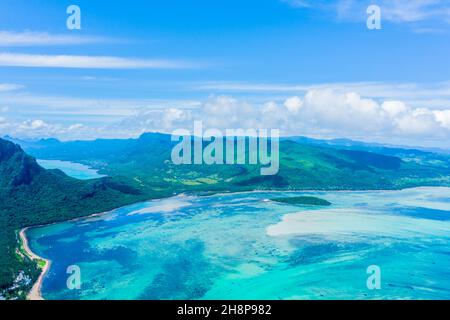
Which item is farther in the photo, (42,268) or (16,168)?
(16,168)

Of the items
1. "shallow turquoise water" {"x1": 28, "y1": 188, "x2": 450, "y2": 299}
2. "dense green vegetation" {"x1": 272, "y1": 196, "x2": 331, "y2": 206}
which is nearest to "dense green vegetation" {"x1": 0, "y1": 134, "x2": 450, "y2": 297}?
"dense green vegetation" {"x1": 272, "y1": 196, "x2": 331, "y2": 206}

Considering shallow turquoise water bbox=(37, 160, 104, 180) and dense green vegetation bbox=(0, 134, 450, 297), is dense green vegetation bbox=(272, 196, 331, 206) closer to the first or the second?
dense green vegetation bbox=(0, 134, 450, 297)

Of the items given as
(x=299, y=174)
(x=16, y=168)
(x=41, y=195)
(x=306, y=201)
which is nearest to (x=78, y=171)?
(x=16, y=168)

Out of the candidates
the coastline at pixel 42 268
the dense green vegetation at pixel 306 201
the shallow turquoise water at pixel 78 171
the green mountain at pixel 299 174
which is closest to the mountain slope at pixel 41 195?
the coastline at pixel 42 268

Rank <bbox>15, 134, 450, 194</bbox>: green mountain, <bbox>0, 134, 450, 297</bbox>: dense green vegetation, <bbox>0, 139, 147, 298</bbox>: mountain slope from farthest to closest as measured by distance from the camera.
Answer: <bbox>15, 134, 450, 194</bbox>: green mountain < <bbox>0, 134, 450, 297</bbox>: dense green vegetation < <bbox>0, 139, 147, 298</bbox>: mountain slope

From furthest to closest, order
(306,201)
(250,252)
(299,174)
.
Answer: (299,174) → (306,201) → (250,252)

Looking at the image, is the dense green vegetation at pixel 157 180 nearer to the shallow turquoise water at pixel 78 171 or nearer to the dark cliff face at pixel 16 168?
the dark cliff face at pixel 16 168

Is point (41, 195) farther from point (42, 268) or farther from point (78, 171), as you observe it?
point (78, 171)
